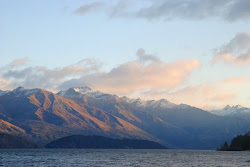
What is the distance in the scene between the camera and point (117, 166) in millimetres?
189250

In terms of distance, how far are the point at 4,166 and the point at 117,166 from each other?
50.8m

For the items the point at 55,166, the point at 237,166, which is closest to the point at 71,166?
the point at 55,166

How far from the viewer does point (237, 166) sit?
186 meters

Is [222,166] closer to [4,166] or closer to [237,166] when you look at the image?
[237,166]

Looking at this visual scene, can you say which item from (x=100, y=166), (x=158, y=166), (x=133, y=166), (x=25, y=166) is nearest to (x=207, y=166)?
(x=158, y=166)

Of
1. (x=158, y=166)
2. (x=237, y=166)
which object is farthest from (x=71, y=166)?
(x=237, y=166)

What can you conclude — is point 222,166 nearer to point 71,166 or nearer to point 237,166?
point 237,166

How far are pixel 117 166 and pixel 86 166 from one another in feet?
46.5

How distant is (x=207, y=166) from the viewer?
191m

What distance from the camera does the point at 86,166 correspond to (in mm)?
187000

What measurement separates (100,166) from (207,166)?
4936 cm

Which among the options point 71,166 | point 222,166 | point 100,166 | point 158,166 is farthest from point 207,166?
point 71,166

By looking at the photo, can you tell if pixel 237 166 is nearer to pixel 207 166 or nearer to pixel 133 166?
pixel 207 166

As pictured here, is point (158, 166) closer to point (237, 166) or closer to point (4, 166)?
point (237, 166)
